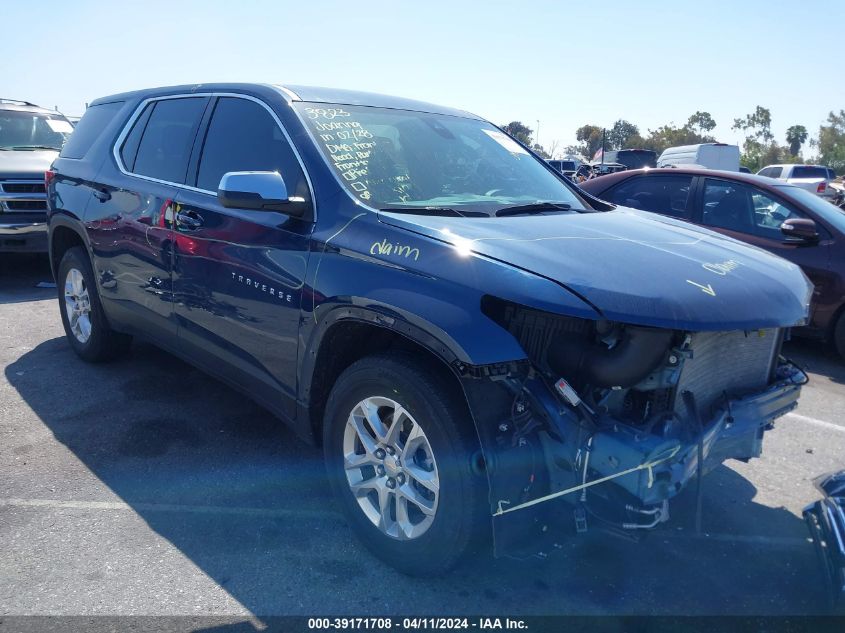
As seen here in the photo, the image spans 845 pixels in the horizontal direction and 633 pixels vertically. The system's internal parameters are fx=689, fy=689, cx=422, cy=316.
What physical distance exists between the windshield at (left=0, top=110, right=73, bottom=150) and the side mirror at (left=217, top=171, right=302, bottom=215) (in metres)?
7.83

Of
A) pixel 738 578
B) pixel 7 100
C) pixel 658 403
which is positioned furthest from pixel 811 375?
pixel 7 100

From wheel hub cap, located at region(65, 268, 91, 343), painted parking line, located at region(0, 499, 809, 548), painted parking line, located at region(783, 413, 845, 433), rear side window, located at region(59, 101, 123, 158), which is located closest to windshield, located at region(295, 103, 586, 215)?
painted parking line, located at region(0, 499, 809, 548)

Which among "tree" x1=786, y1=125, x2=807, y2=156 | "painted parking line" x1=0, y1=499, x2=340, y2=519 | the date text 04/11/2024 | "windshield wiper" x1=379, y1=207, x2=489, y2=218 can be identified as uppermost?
"tree" x1=786, y1=125, x2=807, y2=156

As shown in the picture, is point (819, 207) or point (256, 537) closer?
point (256, 537)

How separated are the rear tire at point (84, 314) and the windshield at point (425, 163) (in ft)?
8.30

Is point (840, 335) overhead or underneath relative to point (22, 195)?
underneath

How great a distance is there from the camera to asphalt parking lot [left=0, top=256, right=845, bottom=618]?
8.98 feet

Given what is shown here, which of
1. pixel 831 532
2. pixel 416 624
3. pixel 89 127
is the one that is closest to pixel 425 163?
pixel 416 624

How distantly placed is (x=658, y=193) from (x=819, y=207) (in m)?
1.41

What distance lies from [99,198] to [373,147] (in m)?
2.33

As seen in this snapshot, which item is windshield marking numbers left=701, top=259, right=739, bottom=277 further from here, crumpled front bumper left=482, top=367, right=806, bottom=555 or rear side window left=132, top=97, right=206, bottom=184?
rear side window left=132, top=97, right=206, bottom=184

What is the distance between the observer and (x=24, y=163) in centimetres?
839

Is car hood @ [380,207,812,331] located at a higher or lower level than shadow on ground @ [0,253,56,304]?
higher

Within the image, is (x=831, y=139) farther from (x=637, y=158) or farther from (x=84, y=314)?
(x=84, y=314)
